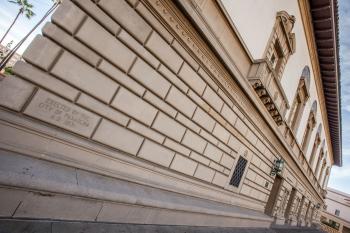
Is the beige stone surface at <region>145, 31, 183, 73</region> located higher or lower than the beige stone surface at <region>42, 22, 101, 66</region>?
higher

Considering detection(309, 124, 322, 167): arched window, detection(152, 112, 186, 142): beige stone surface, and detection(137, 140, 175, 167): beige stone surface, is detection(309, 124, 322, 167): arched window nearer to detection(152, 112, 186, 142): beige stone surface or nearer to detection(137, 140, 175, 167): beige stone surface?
detection(152, 112, 186, 142): beige stone surface

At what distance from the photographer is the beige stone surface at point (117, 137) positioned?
4.25 m

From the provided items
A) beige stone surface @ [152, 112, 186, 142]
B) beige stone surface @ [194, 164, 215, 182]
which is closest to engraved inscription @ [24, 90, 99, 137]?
beige stone surface @ [152, 112, 186, 142]

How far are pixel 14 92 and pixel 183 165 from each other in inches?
155

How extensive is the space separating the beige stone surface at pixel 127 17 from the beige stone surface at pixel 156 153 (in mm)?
2151

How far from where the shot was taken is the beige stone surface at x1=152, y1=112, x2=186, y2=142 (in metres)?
5.08

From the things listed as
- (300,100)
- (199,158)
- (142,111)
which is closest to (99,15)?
(142,111)

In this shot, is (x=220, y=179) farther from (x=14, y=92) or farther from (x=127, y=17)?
(x=14, y=92)

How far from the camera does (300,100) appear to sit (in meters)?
12.8

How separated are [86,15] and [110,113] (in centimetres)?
167

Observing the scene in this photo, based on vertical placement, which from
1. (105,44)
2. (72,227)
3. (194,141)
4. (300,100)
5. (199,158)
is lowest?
(72,227)

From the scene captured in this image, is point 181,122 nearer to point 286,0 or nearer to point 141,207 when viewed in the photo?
point 141,207

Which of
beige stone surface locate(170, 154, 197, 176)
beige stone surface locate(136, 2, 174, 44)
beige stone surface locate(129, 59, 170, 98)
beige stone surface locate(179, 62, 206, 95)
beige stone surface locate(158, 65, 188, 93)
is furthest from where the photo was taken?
beige stone surface locate(170, 154, 197, 176)

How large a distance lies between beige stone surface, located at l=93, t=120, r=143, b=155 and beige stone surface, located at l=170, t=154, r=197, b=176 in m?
1.22
